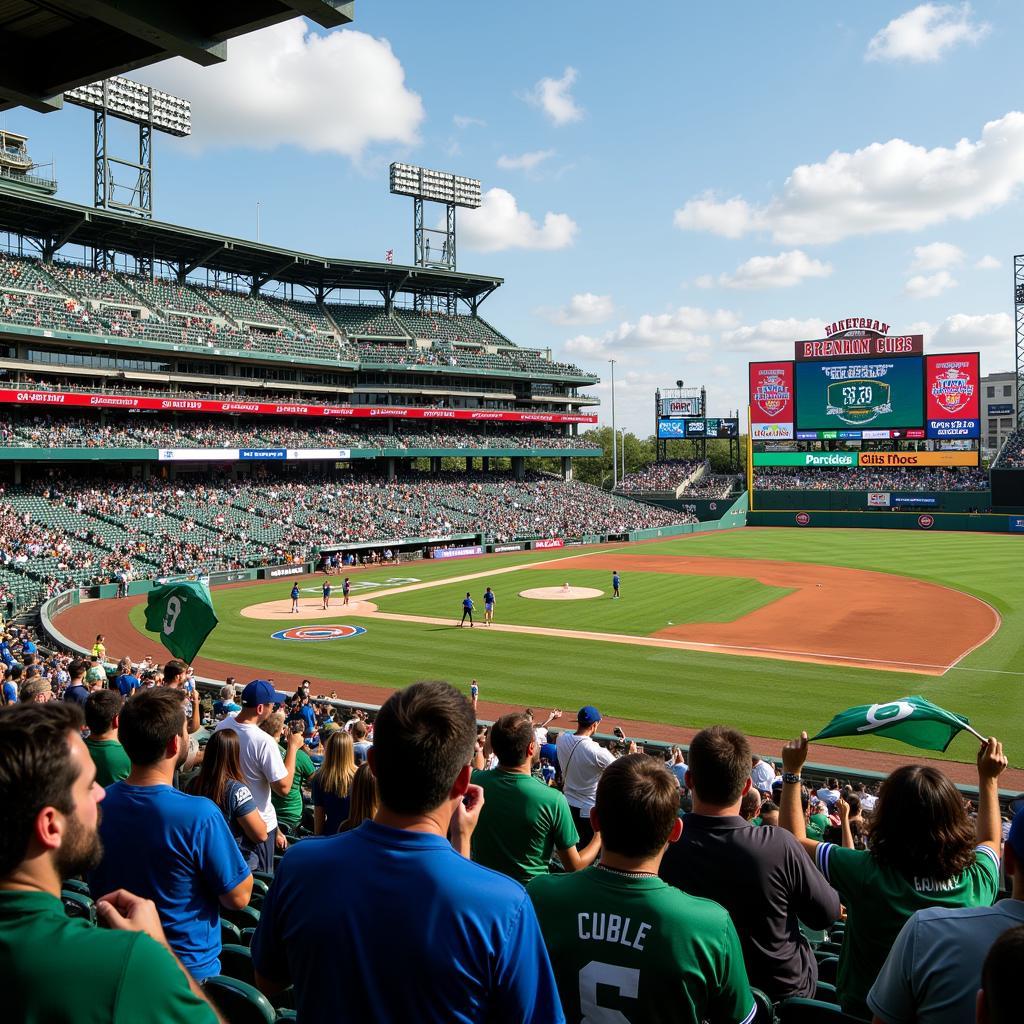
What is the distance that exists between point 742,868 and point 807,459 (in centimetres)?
8268

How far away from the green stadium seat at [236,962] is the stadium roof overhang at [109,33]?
19.0 feet

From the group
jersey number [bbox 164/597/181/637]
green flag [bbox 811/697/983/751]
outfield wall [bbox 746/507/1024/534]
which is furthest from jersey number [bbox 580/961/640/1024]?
outfield wall [bbox 746/507/1024/534]

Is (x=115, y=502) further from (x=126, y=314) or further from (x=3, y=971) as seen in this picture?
(x=3, y=971)

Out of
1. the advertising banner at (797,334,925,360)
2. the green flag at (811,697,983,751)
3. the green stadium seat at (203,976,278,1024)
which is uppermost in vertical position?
the advertising banner at (797,334,925,360)

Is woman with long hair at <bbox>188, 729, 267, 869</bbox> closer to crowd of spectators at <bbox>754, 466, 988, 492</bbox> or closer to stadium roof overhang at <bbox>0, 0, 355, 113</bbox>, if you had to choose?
stadium roof overhang at <bbox>0, 0, 355, 113</bbox>

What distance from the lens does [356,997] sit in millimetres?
2578

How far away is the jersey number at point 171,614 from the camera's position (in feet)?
42.8

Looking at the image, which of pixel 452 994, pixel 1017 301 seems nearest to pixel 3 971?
pixel 452 994

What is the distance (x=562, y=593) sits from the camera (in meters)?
42.6

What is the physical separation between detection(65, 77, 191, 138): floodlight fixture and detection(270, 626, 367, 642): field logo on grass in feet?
164

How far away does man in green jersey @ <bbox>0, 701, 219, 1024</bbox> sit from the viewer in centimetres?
201

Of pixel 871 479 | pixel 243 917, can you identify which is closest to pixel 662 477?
pixel 871 479

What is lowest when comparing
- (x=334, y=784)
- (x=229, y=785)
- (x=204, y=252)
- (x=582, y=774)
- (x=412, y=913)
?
(x=582, y=774)

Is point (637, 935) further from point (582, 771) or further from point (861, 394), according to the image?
point (861, 394)
